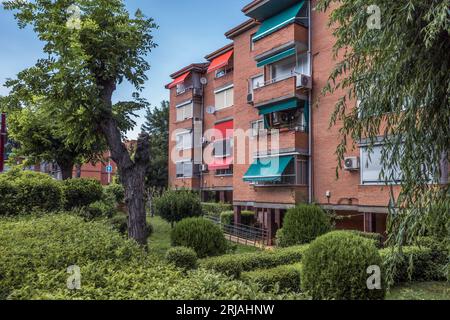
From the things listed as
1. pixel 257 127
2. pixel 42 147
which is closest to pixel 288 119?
pixel 257 127

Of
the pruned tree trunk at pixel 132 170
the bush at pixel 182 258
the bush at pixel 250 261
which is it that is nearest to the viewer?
the bush at pixel 182 258

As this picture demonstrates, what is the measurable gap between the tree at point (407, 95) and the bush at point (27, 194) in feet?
41.4

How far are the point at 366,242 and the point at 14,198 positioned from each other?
12664mm

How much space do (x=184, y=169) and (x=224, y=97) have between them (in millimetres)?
7723

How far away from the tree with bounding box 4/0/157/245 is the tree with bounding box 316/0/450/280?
24.4ft

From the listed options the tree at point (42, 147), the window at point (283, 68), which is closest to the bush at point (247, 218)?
the window at point (283, 68)

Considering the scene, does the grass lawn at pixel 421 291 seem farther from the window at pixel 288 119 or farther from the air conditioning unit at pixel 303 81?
the air conditioning unit at pixel 303 81

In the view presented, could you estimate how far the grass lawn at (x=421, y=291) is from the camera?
8.98 metres

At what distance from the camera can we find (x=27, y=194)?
14430mm

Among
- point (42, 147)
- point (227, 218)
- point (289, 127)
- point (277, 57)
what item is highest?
point (277, 57)

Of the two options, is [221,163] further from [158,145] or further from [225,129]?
[158,145]

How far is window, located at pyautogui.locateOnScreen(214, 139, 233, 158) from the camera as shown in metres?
26.5
